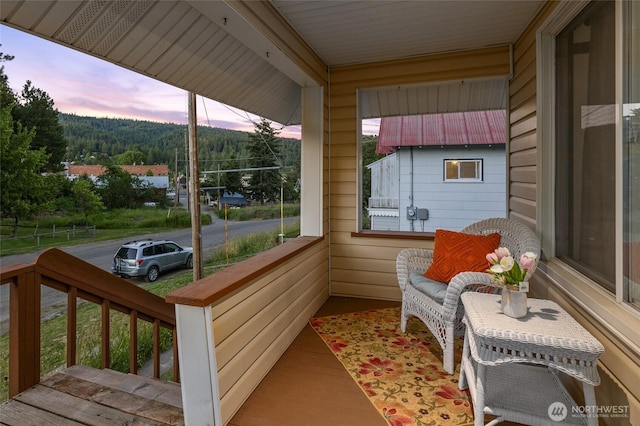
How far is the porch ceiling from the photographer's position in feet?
5.05

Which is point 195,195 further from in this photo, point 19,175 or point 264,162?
point 19,175

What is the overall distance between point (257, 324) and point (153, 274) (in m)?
1.26

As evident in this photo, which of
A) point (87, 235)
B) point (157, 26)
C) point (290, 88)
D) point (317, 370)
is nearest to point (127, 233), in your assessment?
point (87, 235)

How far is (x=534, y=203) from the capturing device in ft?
8.17

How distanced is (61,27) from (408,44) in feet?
8.42

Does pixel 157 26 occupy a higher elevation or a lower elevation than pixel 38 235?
higher

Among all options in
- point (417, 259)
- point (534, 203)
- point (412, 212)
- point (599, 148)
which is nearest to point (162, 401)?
point (417, 259)

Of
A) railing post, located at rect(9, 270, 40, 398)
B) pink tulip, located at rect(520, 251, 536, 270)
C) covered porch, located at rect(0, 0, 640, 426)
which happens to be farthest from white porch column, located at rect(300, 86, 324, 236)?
railing post, located at rect(9, 270, 40, 398)

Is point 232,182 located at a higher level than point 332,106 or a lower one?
lower

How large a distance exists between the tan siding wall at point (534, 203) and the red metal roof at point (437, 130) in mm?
1378

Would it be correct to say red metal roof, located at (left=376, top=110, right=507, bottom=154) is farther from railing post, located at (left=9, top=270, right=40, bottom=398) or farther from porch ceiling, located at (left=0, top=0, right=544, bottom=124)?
railing post, located at (left=9, top=270, right=40, bottom=398)

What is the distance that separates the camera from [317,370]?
7.25 ft

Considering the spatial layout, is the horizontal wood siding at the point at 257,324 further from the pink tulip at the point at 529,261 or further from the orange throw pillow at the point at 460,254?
the pink tulip at the point at 529,261

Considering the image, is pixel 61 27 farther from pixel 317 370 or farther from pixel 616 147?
pixel 616 147
